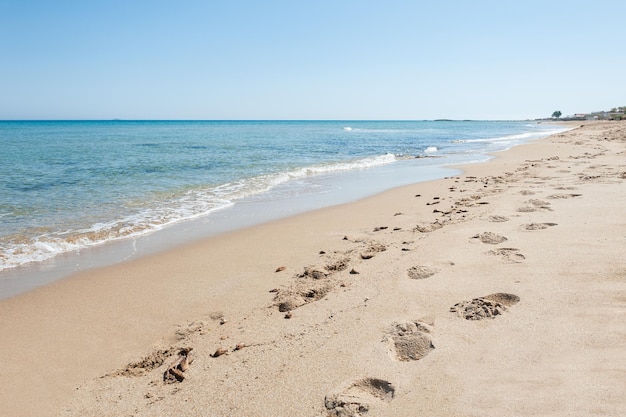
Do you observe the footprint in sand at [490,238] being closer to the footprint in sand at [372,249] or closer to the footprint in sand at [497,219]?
the footprint in sand at [497,219]

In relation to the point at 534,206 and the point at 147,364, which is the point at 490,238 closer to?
the point at 534,206

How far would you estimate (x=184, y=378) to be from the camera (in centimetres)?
307

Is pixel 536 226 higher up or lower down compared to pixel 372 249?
higher up

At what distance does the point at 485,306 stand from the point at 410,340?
78cm

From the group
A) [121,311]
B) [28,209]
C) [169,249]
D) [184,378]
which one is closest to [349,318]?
[184,378]

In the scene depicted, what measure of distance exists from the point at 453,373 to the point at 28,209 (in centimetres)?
1002

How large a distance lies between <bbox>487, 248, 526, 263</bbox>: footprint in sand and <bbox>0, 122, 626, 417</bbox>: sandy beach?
→ 3 centimetres

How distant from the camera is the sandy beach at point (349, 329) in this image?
8.21ft

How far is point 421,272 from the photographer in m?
4.38

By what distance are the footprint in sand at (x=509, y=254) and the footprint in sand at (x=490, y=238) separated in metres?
0.35

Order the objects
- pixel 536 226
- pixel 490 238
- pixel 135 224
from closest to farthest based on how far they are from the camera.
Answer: pixel 490 238
pixel 536 226
pixel 135 224

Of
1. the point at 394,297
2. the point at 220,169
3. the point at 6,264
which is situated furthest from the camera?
the point at 220,169

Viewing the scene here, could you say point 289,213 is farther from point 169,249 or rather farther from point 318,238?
point 169,249

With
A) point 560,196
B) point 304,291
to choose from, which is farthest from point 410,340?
point 560,196
